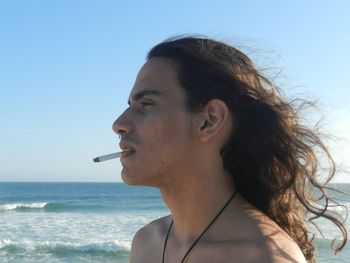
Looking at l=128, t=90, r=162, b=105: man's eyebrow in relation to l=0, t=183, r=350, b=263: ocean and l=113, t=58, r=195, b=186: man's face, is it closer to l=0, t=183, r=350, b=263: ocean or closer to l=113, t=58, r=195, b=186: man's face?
l=113, t=58, r=195, b=186: man's face

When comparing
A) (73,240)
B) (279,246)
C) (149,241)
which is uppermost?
(279,246)

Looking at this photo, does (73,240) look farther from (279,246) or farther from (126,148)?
(279,246)

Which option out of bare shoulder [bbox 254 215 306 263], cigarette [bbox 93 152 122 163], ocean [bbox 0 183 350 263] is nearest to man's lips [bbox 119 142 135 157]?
cigarette [bbox 93 152 122 163]

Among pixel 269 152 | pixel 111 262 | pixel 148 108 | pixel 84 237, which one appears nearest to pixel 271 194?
pixel 269 152

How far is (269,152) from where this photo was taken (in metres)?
2.04

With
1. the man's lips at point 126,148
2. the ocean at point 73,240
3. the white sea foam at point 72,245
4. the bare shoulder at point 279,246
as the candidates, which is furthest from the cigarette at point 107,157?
the white sea foam at point 72,245

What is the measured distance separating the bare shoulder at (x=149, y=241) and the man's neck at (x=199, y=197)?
331 millimetres

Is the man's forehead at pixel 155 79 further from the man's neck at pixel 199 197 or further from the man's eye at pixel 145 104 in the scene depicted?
the man's neck at pixel 199 197

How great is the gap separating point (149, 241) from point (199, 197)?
56cm

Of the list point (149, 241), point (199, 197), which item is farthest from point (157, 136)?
point (149, 241)

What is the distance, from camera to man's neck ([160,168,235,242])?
1.95m

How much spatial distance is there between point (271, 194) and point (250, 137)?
0.27 meters

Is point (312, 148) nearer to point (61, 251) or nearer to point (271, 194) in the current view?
point (271, 194)

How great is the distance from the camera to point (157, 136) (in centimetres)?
188
